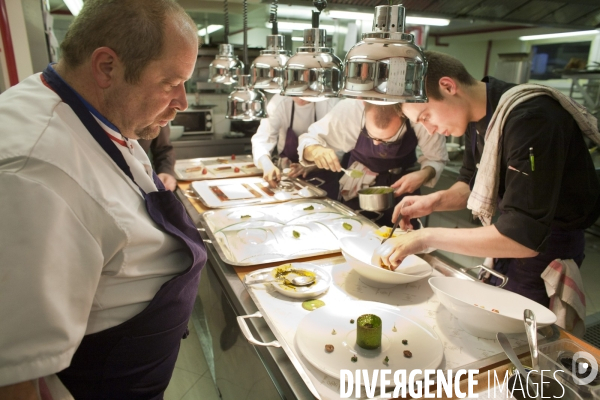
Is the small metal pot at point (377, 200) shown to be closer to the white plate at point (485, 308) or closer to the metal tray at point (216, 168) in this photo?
the white plate at point (485, 308)

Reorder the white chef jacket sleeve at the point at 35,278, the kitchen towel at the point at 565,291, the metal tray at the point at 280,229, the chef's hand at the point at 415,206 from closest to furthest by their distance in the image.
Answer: the white chef jacket sleeve at the point at 35,278
the kitchen towel at the point at 565,291
the metal tray at the point at 280,229
the chef's hand at the point at 415,206

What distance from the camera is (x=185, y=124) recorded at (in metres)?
5.07

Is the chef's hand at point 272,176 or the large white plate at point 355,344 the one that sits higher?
the chef's hand at point 272,176

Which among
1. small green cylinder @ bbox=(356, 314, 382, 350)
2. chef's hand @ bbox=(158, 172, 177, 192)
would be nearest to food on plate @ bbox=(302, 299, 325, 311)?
small green cylinder @ bbox=(356, 314, 382, 350)

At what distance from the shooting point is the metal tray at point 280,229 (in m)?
1.77

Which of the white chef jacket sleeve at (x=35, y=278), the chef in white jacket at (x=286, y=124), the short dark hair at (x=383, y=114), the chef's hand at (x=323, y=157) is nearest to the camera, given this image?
the white chef jacket sleeve at (x=35, y=278)

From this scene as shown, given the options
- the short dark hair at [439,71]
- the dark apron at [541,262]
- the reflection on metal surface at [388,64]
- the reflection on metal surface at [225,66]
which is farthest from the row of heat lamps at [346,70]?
the dark apron at [541,262]

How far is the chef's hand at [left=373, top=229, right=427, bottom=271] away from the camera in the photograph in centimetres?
144

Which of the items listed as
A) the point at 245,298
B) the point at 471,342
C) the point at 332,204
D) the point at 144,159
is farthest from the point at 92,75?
the point at 332,204

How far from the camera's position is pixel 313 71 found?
1417mm

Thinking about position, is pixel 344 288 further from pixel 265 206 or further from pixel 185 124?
pixel 185 124

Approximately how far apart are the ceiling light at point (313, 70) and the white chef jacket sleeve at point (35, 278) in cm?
89

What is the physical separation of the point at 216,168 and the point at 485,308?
2.70m

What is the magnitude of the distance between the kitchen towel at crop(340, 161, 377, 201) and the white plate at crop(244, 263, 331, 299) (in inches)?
51.3
